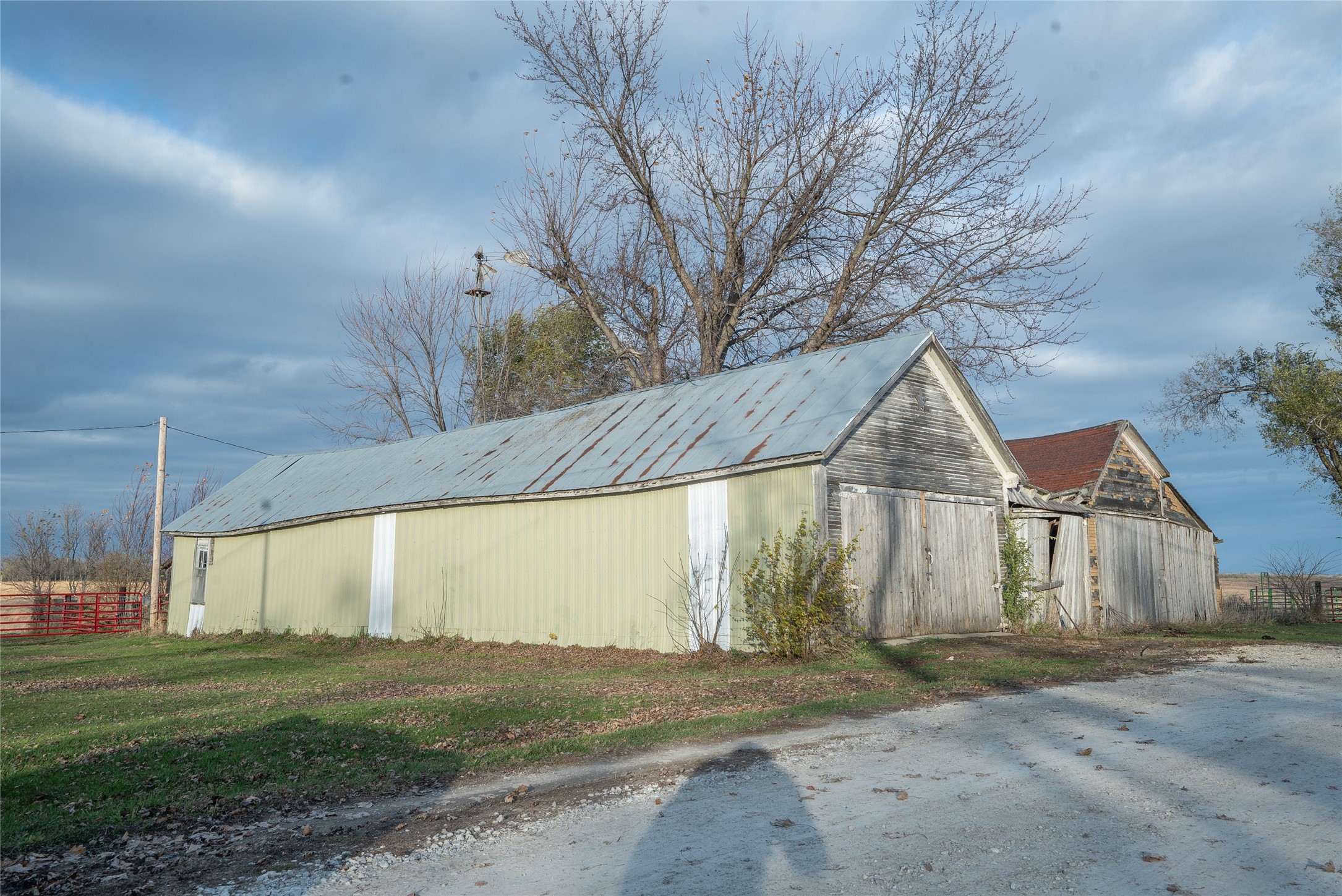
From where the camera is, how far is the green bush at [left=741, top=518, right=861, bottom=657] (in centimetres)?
1404

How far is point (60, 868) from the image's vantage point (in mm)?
5164

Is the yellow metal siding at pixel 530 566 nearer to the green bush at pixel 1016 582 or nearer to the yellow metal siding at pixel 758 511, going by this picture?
the yellow metal siding at pixel 758 511

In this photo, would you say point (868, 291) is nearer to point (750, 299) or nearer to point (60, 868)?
point (750, 299)

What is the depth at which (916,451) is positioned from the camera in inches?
665

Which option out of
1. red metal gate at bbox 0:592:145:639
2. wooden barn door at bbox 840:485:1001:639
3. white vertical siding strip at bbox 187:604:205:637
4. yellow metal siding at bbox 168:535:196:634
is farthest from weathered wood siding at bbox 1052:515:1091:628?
red metal gate at bbox 0:592:145:639

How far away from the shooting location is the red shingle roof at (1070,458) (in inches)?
939

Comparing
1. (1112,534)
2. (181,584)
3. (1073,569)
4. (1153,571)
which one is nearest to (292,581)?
(181,584)

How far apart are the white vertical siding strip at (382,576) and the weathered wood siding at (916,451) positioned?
11119 mm

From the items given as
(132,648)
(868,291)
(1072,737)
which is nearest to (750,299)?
(868,291)

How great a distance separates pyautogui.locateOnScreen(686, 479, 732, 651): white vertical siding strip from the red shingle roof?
469 inches

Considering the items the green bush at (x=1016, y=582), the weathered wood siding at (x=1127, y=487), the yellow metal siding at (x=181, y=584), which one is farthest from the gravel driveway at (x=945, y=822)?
the yellow metal siding at (x=181, y=584)

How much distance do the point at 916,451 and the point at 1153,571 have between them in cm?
1101

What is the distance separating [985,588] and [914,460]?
10.1 ft

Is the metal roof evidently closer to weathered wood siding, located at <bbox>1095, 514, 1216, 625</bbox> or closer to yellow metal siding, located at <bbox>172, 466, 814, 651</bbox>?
yellow metal siding, located at <bbox>172, 466, 814, 651</bbox>
